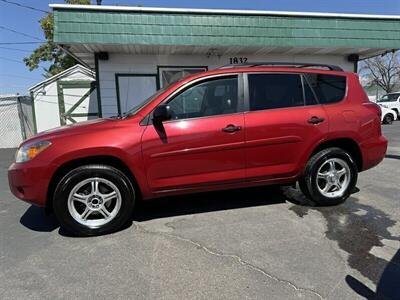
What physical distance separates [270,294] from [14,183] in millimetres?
3017

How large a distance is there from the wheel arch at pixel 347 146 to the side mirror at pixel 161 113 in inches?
79.9

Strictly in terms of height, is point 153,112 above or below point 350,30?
below

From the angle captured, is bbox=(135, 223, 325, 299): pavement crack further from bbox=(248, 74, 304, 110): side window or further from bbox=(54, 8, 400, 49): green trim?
bbox=(54, 8, 400, 49): green trim

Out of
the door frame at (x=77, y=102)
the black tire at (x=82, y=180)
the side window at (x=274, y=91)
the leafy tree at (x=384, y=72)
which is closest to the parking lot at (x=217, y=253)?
the black tire at (x=82, y=180)

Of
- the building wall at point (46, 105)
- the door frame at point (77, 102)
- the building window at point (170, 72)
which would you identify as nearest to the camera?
the building window at point (170, 72)

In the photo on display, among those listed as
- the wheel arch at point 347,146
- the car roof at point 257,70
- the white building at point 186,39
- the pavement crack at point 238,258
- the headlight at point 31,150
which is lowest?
the pavement crack at point 238,258

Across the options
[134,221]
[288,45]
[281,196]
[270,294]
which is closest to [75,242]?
[134,221]

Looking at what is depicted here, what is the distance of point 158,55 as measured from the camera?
10.1 metres

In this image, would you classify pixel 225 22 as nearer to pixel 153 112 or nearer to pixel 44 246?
pixel 153 112

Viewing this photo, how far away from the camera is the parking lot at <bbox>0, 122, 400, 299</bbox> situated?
118 inches

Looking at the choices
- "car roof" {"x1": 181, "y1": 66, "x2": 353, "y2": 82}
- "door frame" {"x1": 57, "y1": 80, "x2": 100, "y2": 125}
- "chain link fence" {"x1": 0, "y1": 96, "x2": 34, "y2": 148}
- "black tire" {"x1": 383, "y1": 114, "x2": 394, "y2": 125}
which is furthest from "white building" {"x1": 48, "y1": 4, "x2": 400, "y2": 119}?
"black tire" {"x1": 383, "y1": 114, "x2": 394, "y2": 125}

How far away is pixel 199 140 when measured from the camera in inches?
169

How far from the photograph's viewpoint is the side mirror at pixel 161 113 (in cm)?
411

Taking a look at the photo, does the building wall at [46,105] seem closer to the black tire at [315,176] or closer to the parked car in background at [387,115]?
the black tire at [315,176]
